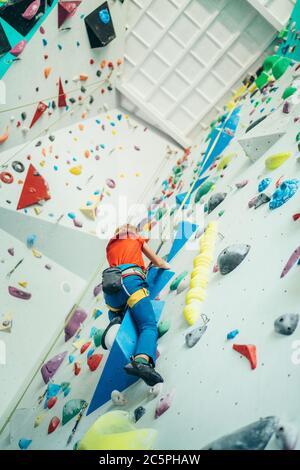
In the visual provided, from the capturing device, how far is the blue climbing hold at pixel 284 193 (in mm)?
1781

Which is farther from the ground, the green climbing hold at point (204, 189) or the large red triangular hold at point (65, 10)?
the large red triangular hold at point (65, 10)

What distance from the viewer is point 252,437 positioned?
3.26 feet

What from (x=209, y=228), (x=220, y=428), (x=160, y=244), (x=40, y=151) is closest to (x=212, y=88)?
(x=40, y=151)

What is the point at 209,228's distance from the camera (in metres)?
2.14

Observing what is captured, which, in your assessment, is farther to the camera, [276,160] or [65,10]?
[65,10]

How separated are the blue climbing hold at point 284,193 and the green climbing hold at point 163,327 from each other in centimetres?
66

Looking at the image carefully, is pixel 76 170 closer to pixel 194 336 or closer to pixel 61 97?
pixel 61 97

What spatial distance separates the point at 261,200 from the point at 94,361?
1.06 metres

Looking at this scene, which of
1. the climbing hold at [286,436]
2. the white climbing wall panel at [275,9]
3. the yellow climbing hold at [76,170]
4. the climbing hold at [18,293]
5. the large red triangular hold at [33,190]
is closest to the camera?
the climbing hold at [286,436]

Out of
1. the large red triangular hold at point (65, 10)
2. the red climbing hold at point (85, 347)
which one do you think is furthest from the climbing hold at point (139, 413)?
the large red triangular hold at point (65, 10)

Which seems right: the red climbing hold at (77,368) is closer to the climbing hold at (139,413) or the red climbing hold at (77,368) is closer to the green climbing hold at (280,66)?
the climbing hold at (139,413)

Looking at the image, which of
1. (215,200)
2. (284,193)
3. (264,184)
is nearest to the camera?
(284,193)

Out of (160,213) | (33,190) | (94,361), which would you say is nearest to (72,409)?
(94,361)
